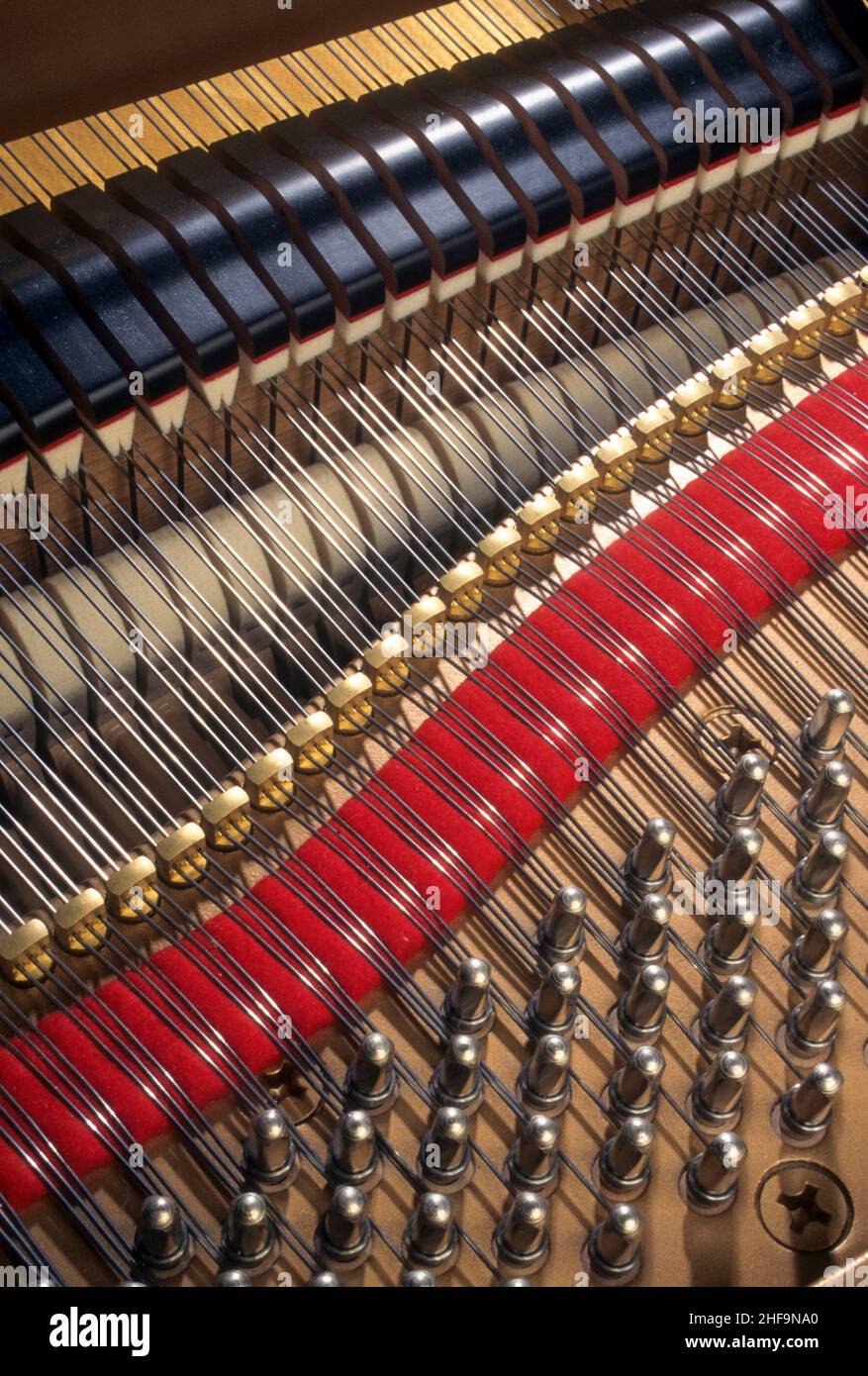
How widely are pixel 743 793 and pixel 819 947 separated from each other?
0.31m

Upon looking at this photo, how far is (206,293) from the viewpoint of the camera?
320 centimetres

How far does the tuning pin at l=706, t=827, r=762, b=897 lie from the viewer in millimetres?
2904

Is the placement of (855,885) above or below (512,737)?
below

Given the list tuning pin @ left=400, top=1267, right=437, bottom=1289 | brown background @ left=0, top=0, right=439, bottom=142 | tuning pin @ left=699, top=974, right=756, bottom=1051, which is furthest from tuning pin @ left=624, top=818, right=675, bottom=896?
brown background @ left=0, top=0, right=439, bottom=142

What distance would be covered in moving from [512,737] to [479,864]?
27 cm

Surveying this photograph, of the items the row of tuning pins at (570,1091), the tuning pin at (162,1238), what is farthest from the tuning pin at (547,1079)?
the tuning pin at (162,1238)

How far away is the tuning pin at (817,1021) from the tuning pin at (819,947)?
0.14ft

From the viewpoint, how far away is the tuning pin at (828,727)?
10.2 ft

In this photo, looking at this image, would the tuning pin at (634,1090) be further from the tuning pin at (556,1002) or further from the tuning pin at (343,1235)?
the tuning pin at (343,1235)

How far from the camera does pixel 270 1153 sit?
2553mm

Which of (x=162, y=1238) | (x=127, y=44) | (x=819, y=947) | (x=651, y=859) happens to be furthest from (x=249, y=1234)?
(x=127, y=44)

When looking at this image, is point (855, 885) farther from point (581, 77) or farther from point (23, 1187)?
point (581, 77)
